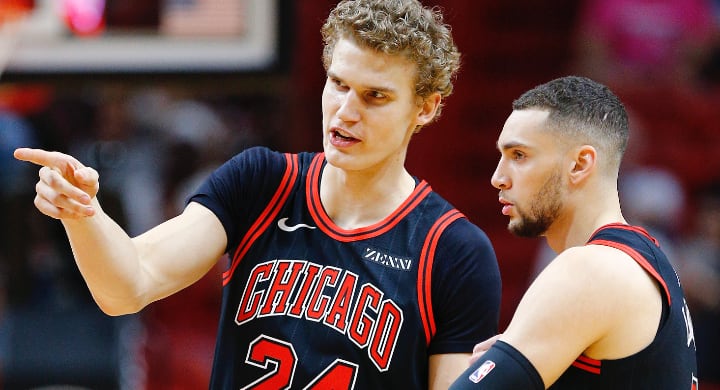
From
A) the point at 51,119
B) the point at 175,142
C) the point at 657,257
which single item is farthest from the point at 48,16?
the point at 657,257

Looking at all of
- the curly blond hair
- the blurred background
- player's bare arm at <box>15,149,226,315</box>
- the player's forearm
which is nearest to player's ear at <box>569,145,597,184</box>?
the curly blond hair

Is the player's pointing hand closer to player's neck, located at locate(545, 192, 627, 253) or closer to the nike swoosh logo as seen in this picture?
the nike swoosh logo

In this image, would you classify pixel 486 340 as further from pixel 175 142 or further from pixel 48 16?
pixel 175 142

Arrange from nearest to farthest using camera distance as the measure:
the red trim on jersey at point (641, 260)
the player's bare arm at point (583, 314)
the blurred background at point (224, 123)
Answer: the player's bare arm at point (583, 314) → the red trim on jersey at point (641, 260) → the blurred background at point (224, 123)

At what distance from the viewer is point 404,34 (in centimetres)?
376

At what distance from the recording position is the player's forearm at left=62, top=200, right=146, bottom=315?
3.42 m

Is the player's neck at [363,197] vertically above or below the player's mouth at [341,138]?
below

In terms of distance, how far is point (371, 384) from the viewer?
3701 millimetres

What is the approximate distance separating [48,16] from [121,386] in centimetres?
281

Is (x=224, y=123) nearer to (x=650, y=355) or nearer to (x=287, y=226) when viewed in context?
(x=287, y=226)

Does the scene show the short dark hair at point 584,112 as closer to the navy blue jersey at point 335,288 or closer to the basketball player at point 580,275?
the basketball player at point 580,275

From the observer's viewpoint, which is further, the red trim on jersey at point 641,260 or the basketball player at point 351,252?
the basketball player at point 351,252

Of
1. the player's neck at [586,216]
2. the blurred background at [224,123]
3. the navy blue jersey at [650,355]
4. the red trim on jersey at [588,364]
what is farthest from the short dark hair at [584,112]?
the blurred background at [224,123]

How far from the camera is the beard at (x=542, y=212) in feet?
11.5
